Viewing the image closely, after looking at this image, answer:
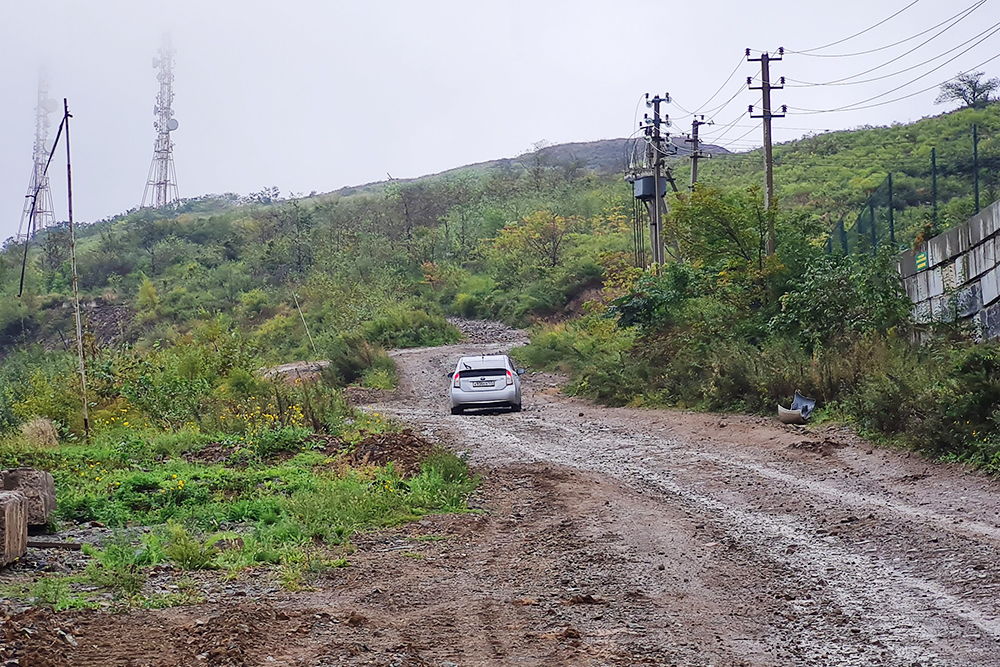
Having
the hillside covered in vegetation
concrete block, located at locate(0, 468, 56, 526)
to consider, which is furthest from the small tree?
concrete block, located at locate(0, 468, 56, 526)

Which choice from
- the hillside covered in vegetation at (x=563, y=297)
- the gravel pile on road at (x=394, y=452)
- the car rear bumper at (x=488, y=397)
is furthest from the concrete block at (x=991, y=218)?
the car rear bumper at (x=488, y=397)

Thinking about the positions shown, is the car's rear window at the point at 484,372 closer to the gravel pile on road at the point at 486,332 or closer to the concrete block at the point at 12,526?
the concrete block at the point at 12,526

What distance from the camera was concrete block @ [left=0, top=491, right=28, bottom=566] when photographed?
8.48 metres

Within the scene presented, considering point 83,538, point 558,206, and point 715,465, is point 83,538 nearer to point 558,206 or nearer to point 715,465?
point 715,465

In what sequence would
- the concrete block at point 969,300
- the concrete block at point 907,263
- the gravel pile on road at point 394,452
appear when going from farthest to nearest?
1. the concrete block at point 907,263
2. the concrete block at point 969,300
3. the gravel pile on road at point 394,452

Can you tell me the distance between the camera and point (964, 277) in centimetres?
1727

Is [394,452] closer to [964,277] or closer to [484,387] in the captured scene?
[484,387]

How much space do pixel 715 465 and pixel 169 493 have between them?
732 centimetres

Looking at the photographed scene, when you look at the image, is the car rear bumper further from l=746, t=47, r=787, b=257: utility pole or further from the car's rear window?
l=746, t=47, r=787, b=257: utility pole

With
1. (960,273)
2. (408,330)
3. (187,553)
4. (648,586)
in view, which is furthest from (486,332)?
(648,586)

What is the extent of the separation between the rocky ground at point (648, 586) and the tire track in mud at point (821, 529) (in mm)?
26

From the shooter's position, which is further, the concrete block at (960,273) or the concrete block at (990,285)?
the concrete block at (960,273)

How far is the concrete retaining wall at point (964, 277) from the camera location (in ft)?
51.9

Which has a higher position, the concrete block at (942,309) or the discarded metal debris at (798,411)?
the concrete block at (942,309)
